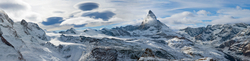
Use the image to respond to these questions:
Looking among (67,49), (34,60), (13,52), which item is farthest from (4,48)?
(67,49)

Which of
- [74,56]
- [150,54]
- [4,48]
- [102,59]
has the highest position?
[4,48]

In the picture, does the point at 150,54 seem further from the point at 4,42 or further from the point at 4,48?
the point at 4,42

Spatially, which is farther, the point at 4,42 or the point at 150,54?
the point at 4,42

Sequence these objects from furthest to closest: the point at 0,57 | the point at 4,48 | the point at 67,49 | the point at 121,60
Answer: the point at 67,49 < the point at 121,60 < the point at 4,48 < the point at 0,57

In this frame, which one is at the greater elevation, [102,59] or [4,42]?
[4,42]

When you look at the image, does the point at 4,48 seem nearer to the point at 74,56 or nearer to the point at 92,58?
the point at 92,58

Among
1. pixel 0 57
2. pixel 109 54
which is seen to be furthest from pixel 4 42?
pixel 109 54

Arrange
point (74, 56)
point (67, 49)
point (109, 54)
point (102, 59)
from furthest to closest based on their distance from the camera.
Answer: point (67, 49)
point (74, 56)
point (109, 54)
point (102, 59)

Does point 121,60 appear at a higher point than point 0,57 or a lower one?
lower

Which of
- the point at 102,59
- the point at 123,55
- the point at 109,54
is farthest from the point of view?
the point at 123,55
